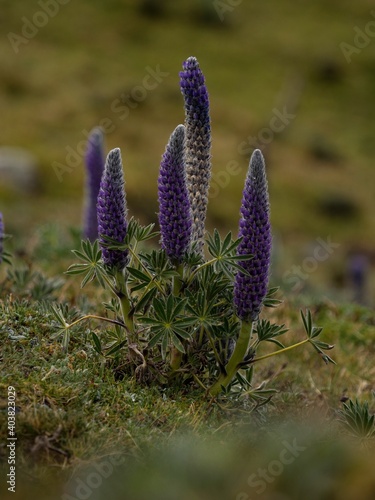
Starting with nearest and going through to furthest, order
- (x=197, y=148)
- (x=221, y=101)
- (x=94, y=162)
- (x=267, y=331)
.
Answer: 1. (x=267, y=331)
2. (x=197, y=148)
3. (x=94, y=162)
4. (x=221, y=101)

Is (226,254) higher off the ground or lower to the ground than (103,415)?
higher

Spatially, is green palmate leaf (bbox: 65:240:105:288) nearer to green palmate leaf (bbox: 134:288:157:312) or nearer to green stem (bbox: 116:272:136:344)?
green stem (bbox: 116:272:136:344)

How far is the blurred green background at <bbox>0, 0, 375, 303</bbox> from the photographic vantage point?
3272 cm

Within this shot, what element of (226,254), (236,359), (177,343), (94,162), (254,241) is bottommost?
(94,162)

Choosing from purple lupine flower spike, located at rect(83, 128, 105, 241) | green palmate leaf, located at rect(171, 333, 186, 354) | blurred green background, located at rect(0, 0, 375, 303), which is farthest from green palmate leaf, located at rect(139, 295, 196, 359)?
blurred green background, located at rect(0, 0, 375, 303)

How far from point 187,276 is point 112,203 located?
69 centimetres

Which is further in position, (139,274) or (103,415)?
(139,274)

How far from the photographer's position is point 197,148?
18.0 ft

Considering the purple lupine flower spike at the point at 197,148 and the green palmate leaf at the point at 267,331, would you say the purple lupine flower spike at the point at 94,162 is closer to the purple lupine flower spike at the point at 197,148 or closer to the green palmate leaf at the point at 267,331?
the purple lupine flower spike at the point at 197,148

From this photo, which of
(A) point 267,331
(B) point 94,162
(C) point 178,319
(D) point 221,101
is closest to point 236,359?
(A) point 267,331

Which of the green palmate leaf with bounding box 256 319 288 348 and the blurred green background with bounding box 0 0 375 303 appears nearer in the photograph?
the green palmate leaf with bounding box 256 319 288 348

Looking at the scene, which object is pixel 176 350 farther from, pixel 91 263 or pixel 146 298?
pixel 91 263

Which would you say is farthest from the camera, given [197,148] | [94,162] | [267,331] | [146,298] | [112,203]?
[94,162]

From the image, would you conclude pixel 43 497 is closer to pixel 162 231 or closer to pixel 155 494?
pixel 155 494
